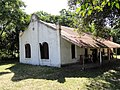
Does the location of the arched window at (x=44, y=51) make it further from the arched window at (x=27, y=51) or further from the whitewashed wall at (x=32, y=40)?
the arched window at (x=27, y=51)

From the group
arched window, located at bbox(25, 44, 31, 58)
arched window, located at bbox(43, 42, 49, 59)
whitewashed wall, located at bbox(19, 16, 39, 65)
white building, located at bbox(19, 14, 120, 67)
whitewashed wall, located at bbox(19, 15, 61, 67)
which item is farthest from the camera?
arched window, located at bbox(25, 44, 31, 58)

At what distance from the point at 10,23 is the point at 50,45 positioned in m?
13.8

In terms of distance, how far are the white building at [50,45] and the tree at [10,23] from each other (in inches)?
107

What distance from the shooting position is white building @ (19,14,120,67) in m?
22.1

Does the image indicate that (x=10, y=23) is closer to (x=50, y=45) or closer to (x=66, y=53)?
(x=50, y=45)

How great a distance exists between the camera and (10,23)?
34125mm

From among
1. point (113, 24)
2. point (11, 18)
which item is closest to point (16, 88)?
point (113, 24)

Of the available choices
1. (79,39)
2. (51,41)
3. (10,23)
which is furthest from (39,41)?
(10,23)

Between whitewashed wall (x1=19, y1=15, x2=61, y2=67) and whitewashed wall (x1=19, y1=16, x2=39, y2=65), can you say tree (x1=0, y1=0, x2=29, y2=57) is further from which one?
whitewashed wall (x1=19, y1=15, x2=61, y2=67)

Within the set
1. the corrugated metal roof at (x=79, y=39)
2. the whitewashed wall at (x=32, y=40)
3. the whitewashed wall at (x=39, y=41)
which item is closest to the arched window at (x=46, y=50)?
the whitewashed wall at (x=39, y=41)

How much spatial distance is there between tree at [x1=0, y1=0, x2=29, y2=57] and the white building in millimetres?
2714

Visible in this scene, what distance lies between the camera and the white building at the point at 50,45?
2209 centimetres

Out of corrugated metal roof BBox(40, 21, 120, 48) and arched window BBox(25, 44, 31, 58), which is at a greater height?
corrugated metal roof BBox(40, 21, 120, 48)

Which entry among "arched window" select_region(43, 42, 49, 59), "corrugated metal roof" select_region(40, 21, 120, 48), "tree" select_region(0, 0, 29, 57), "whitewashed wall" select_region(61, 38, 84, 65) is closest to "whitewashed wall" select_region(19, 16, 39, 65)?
"arched window" select_region(43, 42, 49, 59)
